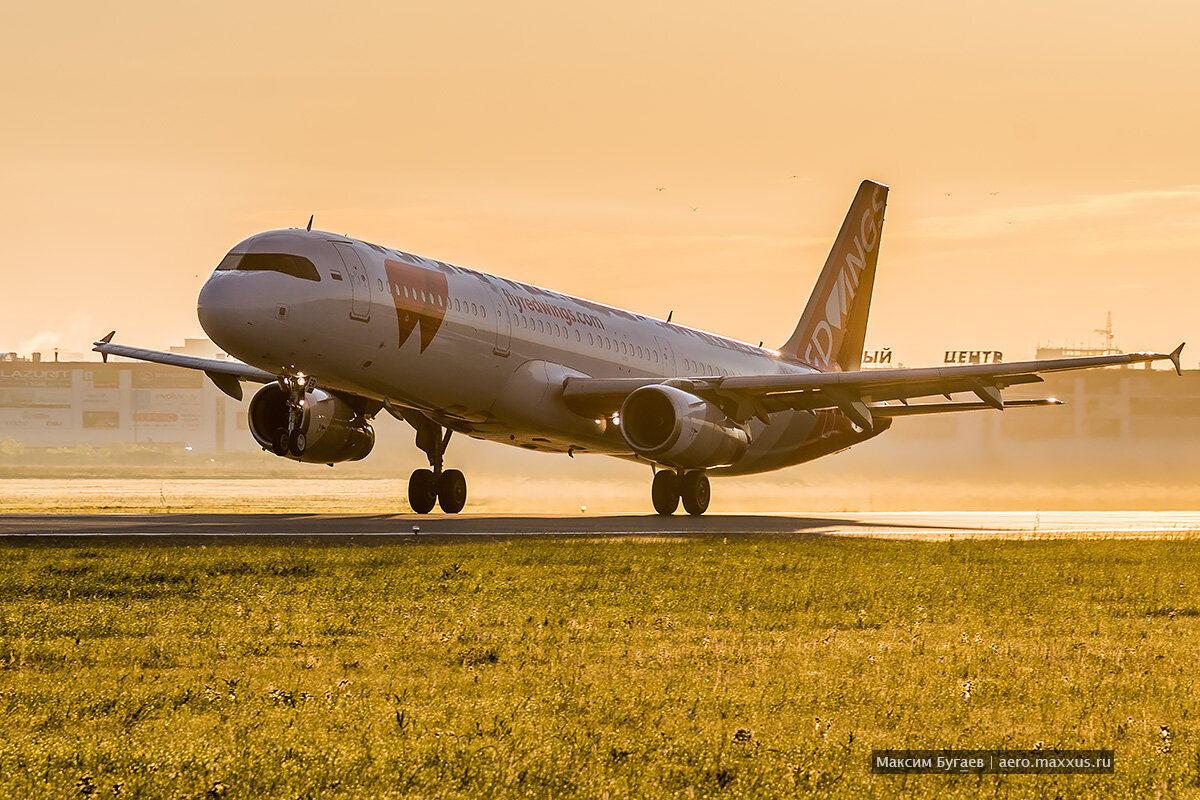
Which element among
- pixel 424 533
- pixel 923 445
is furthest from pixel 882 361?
pixel 424 533

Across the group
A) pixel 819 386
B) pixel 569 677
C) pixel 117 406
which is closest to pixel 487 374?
pixel 819 386

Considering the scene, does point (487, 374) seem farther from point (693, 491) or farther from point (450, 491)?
point (693, 491)

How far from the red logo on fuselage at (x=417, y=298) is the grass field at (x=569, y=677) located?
10548mm

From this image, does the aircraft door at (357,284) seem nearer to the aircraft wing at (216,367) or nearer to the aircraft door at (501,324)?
the aircraft door at (501,324)

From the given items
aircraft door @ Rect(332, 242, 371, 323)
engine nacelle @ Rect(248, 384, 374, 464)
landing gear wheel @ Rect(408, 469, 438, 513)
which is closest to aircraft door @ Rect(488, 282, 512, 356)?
aircraft door @ Rect(332, 242, 371, 323)

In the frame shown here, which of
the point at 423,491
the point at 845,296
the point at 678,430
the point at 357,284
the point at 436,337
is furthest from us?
the point at 845,296

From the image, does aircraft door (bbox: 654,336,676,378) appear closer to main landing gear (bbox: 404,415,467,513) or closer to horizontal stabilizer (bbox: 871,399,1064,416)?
main landing gear (bbox: 404,415,467,513)

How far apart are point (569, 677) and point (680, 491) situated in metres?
24.8

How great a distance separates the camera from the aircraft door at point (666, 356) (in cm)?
3689

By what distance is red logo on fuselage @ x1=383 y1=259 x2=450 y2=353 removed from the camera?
2834cm

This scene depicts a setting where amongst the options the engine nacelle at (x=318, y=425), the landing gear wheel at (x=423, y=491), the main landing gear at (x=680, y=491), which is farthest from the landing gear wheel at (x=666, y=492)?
the engine nacelle at (x=318, y=425)

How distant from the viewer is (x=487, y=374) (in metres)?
30.3

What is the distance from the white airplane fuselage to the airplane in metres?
0.04

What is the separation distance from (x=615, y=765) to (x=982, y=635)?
6.07 m
